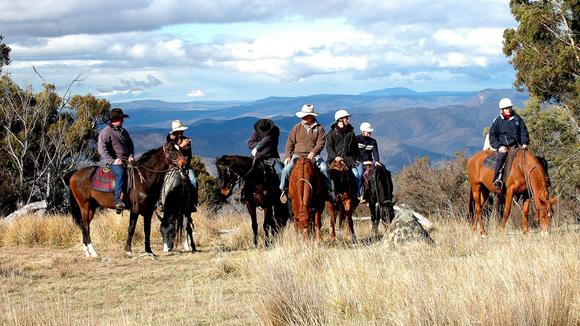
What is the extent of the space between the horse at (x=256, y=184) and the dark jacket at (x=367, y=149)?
247 cm

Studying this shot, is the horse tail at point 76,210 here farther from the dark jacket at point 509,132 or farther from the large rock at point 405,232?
the dark jacket at point 509,132

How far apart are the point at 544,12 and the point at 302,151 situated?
1655cm

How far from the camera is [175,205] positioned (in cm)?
1353

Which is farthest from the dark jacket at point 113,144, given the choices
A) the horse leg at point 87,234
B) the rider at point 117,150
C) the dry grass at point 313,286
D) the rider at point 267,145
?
the rider at point 267,145

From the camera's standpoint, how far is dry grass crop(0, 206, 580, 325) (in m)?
5.46

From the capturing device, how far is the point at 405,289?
21.1 feet

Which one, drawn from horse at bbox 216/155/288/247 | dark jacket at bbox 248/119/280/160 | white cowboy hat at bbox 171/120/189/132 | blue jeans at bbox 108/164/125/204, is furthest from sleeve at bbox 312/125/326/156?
blue jeans at bbox 108/164/125/204

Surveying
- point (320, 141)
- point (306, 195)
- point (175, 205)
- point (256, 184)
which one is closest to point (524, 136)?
point (320, 141)

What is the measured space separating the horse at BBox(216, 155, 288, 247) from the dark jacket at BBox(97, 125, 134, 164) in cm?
170

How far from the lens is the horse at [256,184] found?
517 inches

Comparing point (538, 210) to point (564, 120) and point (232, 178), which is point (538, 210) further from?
point (564, 120)

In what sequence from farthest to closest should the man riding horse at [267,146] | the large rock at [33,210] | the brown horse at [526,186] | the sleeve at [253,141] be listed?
1. the large rock at [33,210]
2. the sleeve at [253,141]
3. the man riding horse at [267,146]
4. the brown horse at [526,186]

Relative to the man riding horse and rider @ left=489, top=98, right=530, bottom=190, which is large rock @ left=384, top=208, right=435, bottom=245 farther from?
the man riding horse

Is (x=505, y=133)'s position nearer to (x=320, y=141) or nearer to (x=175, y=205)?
(x=320, y=141)
